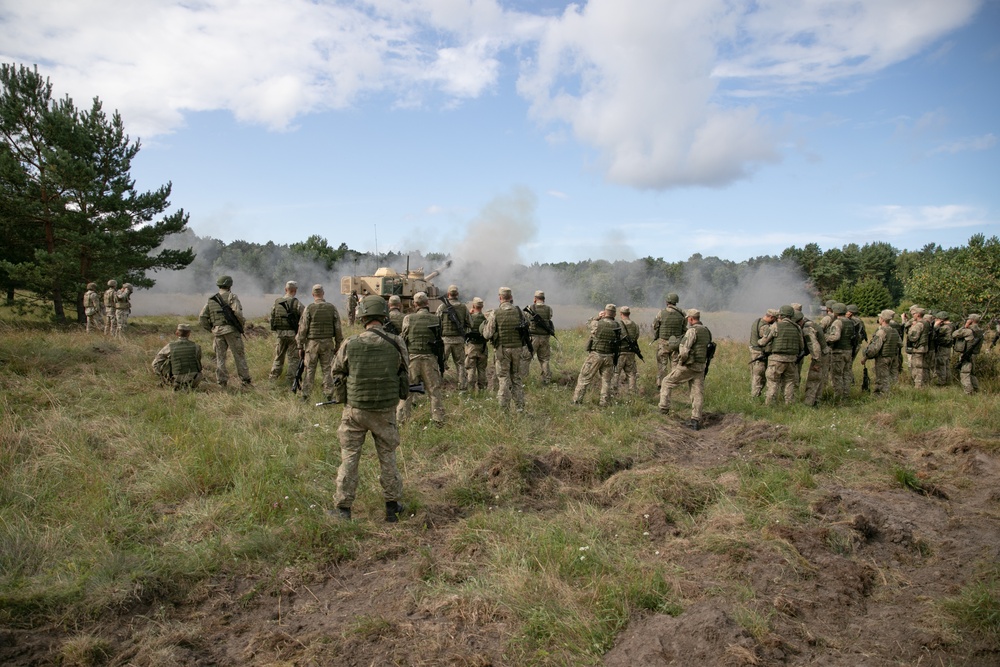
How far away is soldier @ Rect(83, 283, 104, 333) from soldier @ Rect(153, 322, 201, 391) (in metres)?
8.89

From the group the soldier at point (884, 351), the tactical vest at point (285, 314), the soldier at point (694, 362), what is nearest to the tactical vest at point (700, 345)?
the soldier at point (694, 362)

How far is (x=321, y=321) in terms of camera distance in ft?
30.4

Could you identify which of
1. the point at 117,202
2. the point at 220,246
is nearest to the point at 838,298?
the point at 117,202

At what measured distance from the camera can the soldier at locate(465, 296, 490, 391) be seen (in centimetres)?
1018

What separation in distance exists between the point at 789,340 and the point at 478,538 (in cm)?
680

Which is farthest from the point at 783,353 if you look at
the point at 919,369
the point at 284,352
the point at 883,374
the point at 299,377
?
the point at 284,352

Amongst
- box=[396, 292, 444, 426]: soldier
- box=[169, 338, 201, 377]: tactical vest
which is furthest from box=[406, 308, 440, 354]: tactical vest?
box=[169, 338, 201, 377]: tactical vest

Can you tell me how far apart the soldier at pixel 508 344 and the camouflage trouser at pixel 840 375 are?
220 inches

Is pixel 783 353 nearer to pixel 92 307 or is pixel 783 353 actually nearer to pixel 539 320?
pixel 539 320

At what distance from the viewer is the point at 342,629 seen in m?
3.93

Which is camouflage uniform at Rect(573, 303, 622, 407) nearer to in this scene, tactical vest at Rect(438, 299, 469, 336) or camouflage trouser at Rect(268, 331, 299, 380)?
tactical vest at Rect(438, 299, 469, 336)

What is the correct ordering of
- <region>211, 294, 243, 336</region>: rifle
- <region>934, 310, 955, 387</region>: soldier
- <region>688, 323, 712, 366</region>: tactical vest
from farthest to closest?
<region>934, 310, 955, 387</region>: soldier
<region>211, 294, 243, 336</region>: rifle
<region>688, 323, 712, 366</region>: tactical vest

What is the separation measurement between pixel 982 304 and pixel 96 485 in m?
16.2

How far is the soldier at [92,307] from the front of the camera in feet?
53.0
